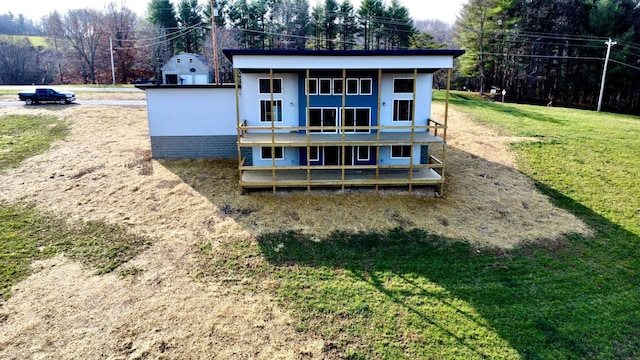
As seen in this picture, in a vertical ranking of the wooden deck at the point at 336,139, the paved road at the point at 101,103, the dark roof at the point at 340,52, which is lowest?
the wooden deck at the point at 336,139

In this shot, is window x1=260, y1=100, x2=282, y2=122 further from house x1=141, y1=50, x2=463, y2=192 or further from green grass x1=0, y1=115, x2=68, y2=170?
green grass x1=0, y1=115, x2=68, y2=170

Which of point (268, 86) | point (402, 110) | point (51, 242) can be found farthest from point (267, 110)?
point (51, 242)

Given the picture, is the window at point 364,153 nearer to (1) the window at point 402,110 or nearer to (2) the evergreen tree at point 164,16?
(1) the window at point 402,110

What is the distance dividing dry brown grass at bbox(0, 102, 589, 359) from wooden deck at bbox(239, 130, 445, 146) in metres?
2.01

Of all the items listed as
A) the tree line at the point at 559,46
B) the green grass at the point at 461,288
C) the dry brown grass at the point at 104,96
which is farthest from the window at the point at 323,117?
the tree line at the point at 559,46

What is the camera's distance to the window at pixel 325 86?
1614cm

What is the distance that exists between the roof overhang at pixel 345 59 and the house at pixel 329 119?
5 cm

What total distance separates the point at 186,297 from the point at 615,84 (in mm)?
46963

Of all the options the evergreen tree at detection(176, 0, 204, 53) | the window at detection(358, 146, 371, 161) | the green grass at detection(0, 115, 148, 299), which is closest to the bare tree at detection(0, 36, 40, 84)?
the evergreen tree at detection(176, 0, 204, 53)

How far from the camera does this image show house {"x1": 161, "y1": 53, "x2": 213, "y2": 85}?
37.8 meters

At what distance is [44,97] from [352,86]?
22.1m

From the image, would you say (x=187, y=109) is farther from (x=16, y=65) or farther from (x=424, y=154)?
(x=16, y=65)

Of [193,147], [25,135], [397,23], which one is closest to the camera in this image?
[193,147]

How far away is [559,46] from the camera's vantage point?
43.7 metres
